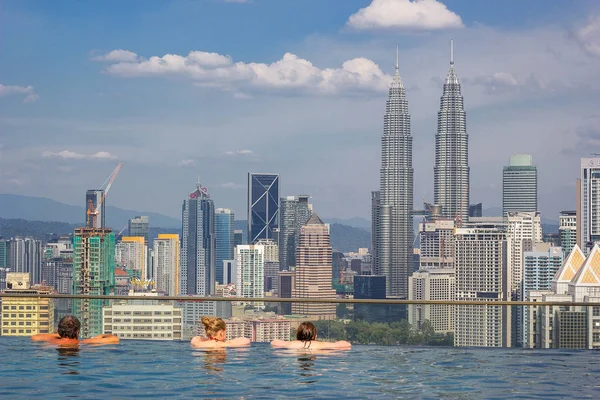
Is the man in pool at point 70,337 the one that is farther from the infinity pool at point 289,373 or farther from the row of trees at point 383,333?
the row of trees at point 383,333

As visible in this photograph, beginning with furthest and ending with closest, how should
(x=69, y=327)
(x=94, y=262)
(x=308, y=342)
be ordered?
1. (x=94, y=262)
2. (x=69, y=327)
3. (x=308, y=342)

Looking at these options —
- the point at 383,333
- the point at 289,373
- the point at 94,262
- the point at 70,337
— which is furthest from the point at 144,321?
the point at 94,262

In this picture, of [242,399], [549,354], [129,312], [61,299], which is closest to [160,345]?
[129,312]

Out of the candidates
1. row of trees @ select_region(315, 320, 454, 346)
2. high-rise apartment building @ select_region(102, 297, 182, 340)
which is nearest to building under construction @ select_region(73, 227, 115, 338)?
high-rise apartment building @ select_region(102, 297, 182, 340)

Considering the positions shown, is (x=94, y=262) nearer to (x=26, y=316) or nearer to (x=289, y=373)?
(x=26, y=316)

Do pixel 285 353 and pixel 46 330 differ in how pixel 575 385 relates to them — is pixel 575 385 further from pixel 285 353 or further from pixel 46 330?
pixel 46 330

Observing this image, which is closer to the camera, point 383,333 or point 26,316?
point 383,333
